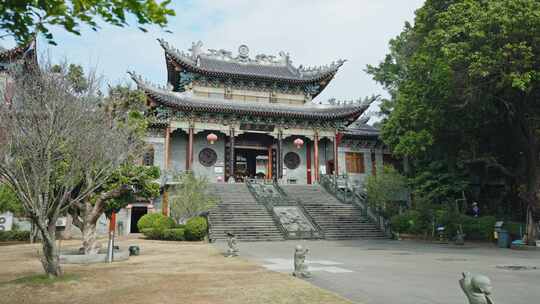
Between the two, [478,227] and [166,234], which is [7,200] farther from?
[478,227]

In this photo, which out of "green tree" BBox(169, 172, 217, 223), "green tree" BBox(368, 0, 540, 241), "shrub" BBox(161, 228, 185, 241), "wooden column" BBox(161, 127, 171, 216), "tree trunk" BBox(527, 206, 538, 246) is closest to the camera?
"green tree" BBox(368, 0, 540, 241)

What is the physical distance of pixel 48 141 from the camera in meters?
8.12

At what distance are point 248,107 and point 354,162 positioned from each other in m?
9.01

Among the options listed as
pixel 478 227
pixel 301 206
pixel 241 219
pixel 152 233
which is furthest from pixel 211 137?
pixel 478 227

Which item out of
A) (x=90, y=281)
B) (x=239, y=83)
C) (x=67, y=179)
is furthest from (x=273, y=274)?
(x=239, y=83)

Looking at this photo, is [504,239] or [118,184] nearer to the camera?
[118,184]

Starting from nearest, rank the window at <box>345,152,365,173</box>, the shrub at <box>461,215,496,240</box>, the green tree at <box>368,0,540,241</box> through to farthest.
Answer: the green tree at <box>368,0,540,241</box>
the shrub at <box>461,215,496,240</box>
the window at <box>345,152,365,173</box>

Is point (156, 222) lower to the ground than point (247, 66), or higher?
lower

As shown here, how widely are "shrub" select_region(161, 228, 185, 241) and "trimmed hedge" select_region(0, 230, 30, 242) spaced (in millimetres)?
6523

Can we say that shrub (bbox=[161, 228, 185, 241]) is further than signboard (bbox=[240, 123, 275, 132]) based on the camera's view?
No

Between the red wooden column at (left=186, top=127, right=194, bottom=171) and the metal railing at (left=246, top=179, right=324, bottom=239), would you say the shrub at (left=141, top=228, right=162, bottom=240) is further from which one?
the red wooden column at (left=186, top=127, right=194, bottom=171)

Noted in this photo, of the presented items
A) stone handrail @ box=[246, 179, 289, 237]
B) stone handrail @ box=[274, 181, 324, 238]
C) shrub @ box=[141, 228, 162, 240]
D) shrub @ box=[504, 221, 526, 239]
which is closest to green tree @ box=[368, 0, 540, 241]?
shrub @ box=[504, 221, 526, 239]

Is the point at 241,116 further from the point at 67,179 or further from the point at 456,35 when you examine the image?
the point at 67,179

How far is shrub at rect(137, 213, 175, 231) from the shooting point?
1964cm
